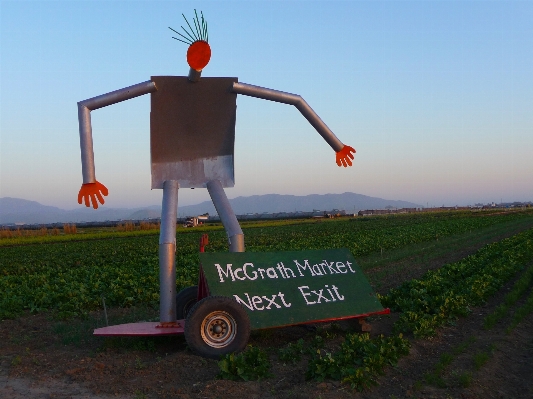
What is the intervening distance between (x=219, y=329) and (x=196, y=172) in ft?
8.38

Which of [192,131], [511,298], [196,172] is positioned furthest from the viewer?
[511,298]

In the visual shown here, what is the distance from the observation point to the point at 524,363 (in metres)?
7.07

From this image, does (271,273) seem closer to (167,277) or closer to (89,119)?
(167,277)

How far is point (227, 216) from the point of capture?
8.18m

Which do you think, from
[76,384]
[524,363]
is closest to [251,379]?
[76,384]

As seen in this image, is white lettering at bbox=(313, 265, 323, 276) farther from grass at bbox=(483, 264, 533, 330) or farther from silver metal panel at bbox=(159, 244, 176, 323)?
grass at bbox=(483, 264, 533, 330)

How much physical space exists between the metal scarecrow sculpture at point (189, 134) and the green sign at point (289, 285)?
64 centimetres

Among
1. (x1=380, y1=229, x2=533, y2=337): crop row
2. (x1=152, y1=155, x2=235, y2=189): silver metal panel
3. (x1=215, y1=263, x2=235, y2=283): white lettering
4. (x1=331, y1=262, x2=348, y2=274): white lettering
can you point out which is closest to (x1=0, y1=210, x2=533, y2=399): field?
(x1=380, y1=229, x2=533, y2=337): crop row

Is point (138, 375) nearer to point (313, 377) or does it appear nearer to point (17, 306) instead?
point (313, 377)

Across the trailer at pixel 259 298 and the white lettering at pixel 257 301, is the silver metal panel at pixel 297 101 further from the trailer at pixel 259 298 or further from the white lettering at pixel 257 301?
the white lettering at pixel 257 301

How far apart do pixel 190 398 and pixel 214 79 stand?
456cm

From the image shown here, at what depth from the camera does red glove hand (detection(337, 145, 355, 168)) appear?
8.81m

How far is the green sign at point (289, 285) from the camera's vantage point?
23.4ft

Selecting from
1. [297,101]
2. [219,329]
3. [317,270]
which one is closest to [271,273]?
[317,270]
